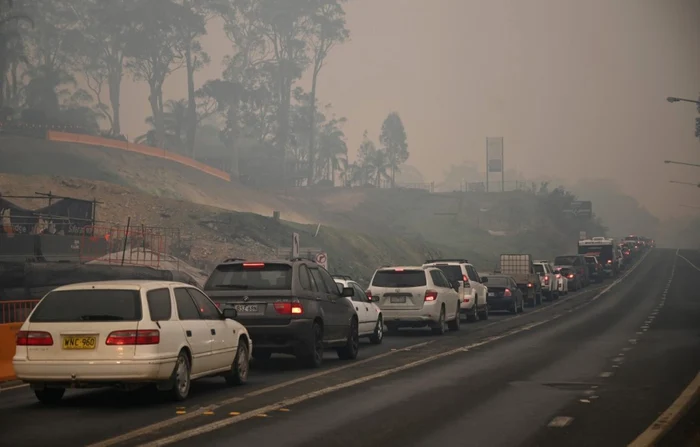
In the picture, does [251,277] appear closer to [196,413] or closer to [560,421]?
[196,413]

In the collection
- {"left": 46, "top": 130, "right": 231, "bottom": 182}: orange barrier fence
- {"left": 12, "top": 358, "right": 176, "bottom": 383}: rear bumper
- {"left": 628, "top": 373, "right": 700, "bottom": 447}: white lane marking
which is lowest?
{"left": 628, "top": 373, "right": 700, "bottom": 447}: white lane marking

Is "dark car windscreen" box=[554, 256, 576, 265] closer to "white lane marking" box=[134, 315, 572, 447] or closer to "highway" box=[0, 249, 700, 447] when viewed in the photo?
"highway" box=[0, 249, 700, 447]

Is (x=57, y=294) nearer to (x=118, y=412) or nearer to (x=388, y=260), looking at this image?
(x=118, y=412)


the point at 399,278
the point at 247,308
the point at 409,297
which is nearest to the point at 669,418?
the point at 247,308

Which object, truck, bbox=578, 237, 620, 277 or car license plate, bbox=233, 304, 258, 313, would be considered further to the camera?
truck, bbox=578, 237, 620, 277

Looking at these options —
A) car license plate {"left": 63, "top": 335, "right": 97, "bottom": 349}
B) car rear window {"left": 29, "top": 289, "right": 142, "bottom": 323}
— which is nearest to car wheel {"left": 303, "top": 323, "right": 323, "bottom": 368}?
car rear window {"left": 29, "top": 289, "right": 142, "bottom": 323}

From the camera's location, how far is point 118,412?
44.1ft

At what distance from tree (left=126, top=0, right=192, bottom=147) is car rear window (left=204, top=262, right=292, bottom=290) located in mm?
101740

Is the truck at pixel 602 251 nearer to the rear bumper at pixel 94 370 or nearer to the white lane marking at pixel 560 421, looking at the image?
the white lane marking at pixel 560 421

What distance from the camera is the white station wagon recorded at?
13539 mm

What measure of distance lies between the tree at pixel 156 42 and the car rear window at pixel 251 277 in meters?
102

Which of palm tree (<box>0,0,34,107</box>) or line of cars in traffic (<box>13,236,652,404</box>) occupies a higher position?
palm tree (<box>0,0,34,107</box>)

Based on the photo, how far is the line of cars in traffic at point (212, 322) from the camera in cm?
1361

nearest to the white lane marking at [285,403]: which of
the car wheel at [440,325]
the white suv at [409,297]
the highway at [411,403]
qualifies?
the highway at [411,403]
